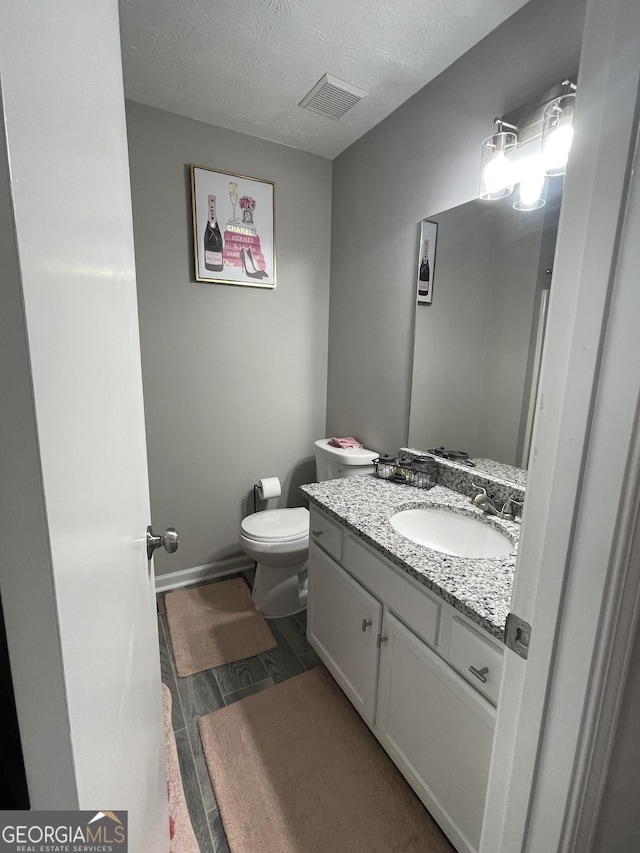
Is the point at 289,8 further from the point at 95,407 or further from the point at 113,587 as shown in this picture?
the point at 113,587

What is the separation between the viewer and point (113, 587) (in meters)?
0.47

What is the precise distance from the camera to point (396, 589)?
1.12 metres

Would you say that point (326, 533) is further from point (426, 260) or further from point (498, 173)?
point (498, 173)

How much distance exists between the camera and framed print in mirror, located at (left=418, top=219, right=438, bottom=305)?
166 cm

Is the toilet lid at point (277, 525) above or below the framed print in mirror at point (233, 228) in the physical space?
below

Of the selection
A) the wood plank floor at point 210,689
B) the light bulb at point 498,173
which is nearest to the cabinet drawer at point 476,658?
the wood plank floor at point 210,689

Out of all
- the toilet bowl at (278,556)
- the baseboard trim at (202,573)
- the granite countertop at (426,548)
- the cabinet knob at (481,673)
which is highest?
the granite countertop at (426,548)

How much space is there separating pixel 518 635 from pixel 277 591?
1.61m

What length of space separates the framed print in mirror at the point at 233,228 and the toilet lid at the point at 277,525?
4.31 feet

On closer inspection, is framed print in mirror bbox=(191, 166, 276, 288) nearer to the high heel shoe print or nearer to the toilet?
the high heel shoe print

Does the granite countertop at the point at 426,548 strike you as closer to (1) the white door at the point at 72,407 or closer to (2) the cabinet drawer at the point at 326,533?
(2) the cabinet drawer at the point at 326,533

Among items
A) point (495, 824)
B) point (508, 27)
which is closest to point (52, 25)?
point (495, 824)

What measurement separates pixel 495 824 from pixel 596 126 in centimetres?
106

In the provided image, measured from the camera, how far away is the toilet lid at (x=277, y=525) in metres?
1.91
